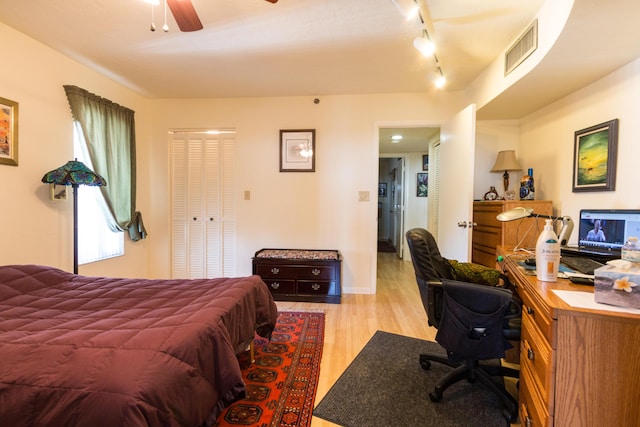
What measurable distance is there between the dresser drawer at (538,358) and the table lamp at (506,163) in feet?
7.45

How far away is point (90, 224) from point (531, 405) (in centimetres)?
376

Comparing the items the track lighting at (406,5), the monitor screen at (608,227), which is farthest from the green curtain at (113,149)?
the monitor screen at (608,227)

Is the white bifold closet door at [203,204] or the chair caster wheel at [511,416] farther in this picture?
the white bifold closet door at [203,204]

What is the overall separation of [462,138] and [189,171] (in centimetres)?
328

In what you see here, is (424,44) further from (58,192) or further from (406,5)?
(58,192)

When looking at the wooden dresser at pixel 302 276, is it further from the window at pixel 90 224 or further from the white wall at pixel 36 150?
the white wall at pixel 36 150

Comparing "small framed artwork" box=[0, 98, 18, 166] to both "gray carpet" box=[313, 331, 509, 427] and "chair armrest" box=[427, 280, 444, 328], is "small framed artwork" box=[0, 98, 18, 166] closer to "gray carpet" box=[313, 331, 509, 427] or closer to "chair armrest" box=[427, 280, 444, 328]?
"gray carpet" box=[313, 331, 509, 427]

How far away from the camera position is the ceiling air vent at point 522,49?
2.05 meters

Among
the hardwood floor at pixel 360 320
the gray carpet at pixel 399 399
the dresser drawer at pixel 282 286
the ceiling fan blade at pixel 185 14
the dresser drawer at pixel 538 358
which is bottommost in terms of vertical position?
the hardwood floor at pixel 360 320

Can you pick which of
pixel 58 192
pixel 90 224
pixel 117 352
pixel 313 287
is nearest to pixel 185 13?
pixel 117 352

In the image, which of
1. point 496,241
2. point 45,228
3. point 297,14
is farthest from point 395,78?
point 45,228


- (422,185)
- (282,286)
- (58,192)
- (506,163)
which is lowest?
(282,286)

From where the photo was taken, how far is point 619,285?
1047 mm

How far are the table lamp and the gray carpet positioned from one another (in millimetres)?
2257
